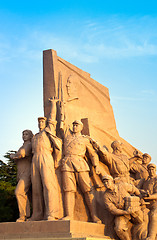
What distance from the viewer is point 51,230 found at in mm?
7707

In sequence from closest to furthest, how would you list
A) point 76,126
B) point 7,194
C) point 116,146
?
1. point 76,126
2. point 116,146
3. point 7,194

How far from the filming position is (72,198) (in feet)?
27.9

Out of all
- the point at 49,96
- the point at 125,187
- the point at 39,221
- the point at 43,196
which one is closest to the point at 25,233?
the point at 39,221

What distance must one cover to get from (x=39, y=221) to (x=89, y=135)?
262 cm

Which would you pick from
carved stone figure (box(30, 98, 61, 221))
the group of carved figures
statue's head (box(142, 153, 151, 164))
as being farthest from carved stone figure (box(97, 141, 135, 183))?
carved stone figure (box(30, 98, 61, 221))

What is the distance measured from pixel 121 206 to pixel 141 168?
74.5 inches

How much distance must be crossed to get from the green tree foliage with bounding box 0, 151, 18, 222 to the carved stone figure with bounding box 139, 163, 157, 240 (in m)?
8.95

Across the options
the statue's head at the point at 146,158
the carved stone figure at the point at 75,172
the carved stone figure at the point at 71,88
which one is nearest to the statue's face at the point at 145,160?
the statue's head at the point at 146,158

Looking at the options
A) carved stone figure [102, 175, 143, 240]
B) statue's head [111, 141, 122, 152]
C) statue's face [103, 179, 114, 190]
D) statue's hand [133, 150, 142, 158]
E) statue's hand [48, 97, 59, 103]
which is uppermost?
statue's hand [48, 97, 59, 103]

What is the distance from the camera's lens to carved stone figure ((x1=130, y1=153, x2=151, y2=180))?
32.2 ft

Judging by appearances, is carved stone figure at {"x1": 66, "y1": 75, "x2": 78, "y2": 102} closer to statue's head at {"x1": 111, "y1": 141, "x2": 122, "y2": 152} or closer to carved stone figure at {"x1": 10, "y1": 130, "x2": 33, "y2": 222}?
carved stone figure at {"x1": 10, "y1": 130, "x2": 33, "y2": 222}

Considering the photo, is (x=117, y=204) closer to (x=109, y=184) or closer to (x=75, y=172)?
(x=109, y=184)

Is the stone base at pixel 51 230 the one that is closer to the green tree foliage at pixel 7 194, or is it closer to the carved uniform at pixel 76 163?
the carved uniform at pixel 76 163

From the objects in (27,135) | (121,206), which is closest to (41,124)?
(27,135)
